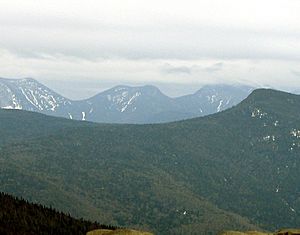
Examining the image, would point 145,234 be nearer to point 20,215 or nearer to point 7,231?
point 7,231

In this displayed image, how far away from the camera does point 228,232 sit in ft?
206

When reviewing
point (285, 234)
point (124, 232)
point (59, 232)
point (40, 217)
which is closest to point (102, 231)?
point (124, 232)

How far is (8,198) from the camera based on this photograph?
119 metres

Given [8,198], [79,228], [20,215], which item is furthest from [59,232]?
[8,198]

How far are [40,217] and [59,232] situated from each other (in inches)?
432

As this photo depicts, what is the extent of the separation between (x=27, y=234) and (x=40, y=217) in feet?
64.8

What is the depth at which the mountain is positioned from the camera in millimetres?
88125

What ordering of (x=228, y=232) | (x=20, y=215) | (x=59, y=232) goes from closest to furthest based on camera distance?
(x=228, y=232) → (x=59, y=232) → (x=20, y=215)

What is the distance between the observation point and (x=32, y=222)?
96250 millimetres

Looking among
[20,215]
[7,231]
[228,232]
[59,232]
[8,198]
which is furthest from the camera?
[8,198]

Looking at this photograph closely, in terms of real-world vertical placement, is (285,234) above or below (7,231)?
above

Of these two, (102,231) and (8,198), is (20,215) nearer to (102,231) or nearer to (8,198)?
(8,198)

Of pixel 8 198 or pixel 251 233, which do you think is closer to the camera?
pixel 251 233

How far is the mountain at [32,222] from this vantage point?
88125mm
